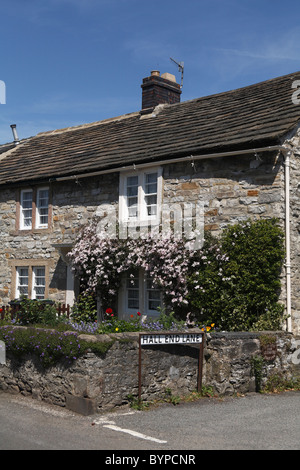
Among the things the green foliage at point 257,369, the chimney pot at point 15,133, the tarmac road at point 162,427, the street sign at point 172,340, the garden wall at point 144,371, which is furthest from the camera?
the chimney pot at point 15,133

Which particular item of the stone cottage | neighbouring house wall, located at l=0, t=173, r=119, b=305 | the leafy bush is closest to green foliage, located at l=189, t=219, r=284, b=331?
the stone cottage

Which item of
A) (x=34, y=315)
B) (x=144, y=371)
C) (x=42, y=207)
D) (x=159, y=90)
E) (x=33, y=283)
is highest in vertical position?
(x=159, y=90)

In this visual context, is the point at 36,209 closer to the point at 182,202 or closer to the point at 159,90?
the point at 182,202

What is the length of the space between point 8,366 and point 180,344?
315 cm

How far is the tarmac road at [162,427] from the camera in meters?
6.68

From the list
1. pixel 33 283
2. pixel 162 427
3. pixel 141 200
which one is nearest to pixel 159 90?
pixel 141 200

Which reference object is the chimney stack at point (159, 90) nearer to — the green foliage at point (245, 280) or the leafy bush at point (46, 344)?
the green foliage at point (245, 280)

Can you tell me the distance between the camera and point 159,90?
18.7m

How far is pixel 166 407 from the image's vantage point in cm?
862

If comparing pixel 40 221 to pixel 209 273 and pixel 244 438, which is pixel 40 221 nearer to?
pixel 209 273

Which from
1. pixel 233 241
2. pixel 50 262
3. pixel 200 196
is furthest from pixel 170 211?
pixel 50 262

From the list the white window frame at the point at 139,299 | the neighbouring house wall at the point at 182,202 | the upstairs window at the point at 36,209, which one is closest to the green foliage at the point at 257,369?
the neighbouring house wall at the point at 182,202

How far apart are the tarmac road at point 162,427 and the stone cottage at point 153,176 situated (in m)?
3.47

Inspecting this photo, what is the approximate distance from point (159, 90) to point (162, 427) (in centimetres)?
1346
